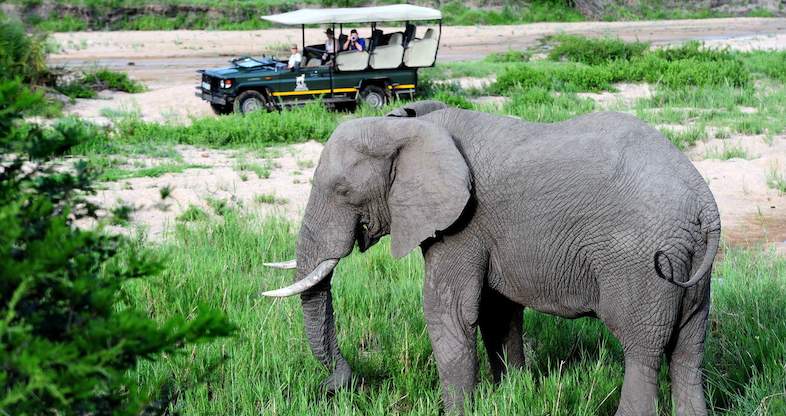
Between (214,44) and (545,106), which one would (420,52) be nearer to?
(545,106)

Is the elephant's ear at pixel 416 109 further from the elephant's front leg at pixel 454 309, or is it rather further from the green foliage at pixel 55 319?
the green foliage at pixel 55 319

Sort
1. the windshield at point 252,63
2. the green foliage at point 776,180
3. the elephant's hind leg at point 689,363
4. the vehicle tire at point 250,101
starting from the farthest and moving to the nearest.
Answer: the windshield at point 252,63, the vehicle tire at point 250,101, the green foliage at point 776,180, the elephant's hind leg at point 689,363

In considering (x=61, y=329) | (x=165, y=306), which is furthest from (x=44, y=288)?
(x=165, y=306)

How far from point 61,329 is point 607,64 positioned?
58.8 feet

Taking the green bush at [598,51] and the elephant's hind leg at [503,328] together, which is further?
the green bush at [598,51]

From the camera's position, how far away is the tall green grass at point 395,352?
4.46 meters

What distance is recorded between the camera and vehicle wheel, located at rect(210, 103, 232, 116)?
15.0 metres

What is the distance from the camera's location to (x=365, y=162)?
14.8 ft

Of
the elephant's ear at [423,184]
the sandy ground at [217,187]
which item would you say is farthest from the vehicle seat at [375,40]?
the elephant's ear at [423,184]

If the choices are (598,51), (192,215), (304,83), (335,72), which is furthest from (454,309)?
(598,51)

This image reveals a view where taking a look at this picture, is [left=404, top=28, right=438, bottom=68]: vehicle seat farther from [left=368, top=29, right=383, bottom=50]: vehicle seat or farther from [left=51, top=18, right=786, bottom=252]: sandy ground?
[left=51, top=18, right=786, bottom=252]: sandy ground

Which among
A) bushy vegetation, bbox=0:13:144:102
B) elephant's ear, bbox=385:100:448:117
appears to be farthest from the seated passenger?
elephant's ear, bbox=385:100:448:117

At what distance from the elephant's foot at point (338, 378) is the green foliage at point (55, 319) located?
2.27m

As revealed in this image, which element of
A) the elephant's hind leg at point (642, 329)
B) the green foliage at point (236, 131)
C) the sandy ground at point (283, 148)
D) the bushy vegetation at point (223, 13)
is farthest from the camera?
the bushy vegetation at point (223, 13)
